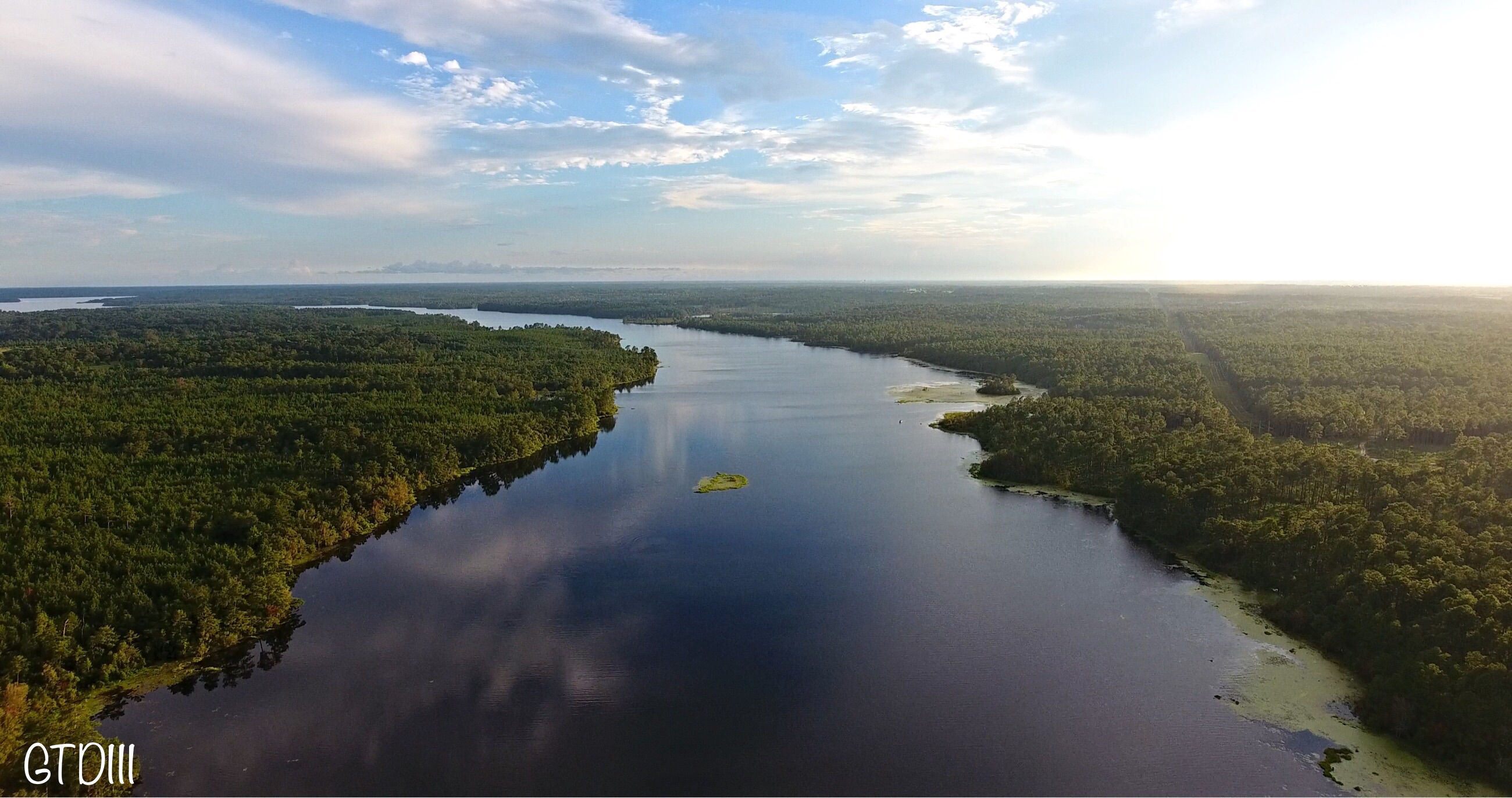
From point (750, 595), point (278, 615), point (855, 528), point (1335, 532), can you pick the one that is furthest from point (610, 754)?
point (1335, 532)

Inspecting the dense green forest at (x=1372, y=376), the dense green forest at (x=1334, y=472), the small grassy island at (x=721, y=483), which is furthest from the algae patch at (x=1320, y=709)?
the dense green forest at (x=1372, y=376)

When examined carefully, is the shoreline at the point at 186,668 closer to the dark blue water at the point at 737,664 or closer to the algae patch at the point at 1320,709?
the dark blue water at the point at 737,664

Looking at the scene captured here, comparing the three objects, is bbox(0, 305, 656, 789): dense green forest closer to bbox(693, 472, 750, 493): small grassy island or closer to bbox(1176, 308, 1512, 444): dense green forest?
bbox(693, 472, 750, 493): small grassy island

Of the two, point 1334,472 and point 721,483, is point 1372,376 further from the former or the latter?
point 721,483

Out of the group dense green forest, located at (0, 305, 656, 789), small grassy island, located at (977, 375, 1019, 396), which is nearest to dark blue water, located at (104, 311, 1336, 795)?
dense green forest, located at (0, 305, 656, 789)

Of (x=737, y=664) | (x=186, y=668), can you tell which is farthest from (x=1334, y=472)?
(x=186, y=668)

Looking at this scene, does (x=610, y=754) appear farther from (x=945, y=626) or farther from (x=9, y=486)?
(x=9, y=486)
